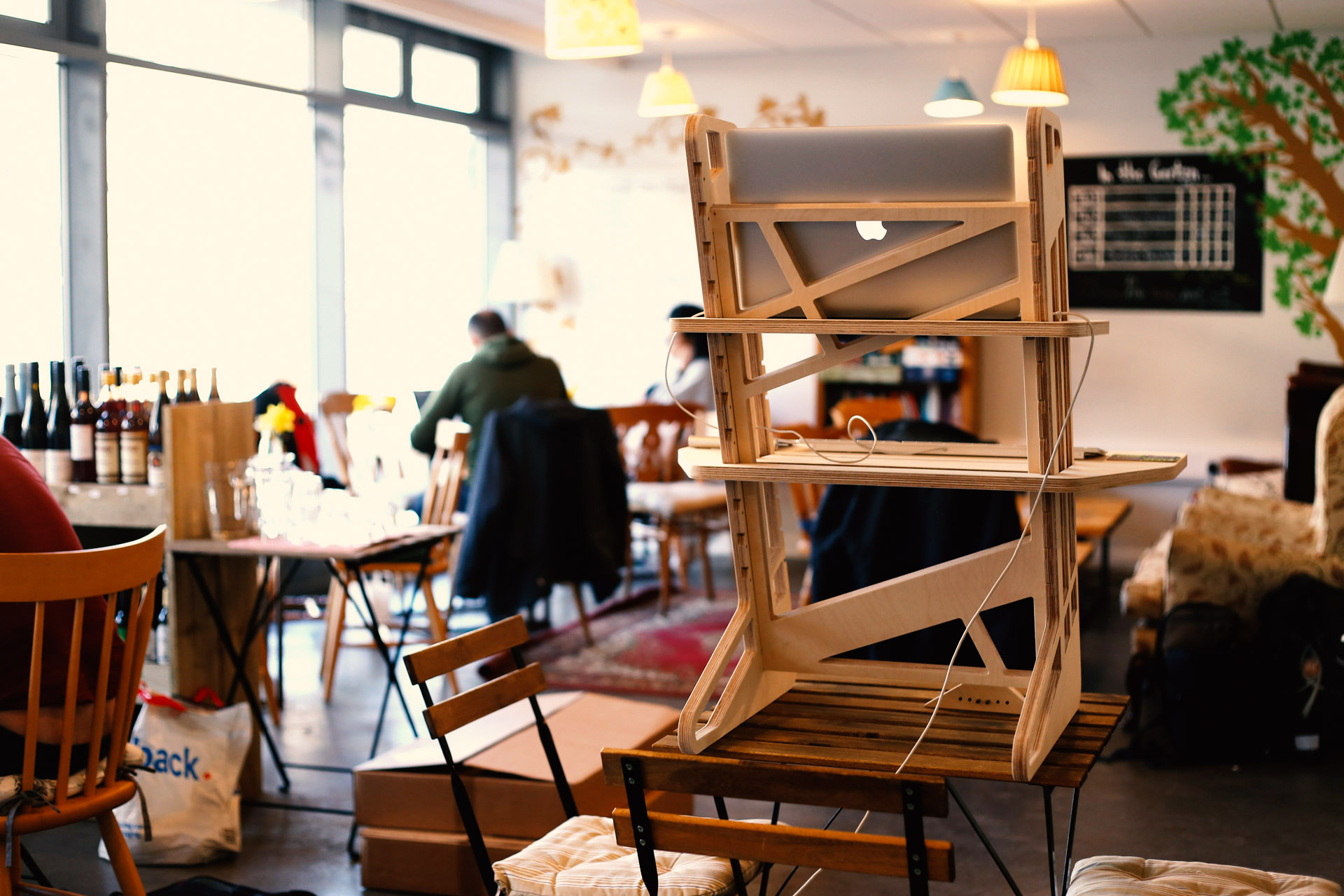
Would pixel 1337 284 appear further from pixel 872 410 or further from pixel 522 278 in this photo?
pixel 522 278

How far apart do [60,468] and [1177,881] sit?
296cm

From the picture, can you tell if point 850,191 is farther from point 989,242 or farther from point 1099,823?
point 1099,823

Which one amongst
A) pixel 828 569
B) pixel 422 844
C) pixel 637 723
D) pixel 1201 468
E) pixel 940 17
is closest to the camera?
pixel 422 844

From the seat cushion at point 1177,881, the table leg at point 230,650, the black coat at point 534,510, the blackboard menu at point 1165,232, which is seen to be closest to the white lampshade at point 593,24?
the black coat at point 534,510

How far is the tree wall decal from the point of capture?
6652 mm

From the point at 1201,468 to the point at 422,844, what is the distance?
5493mm

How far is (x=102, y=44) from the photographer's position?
210 inches

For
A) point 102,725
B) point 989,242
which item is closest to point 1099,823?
point 989,242

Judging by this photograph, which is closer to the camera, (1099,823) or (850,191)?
(850,191)

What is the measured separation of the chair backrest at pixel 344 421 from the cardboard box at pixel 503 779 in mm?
2007

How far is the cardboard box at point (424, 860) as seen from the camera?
9.59ft

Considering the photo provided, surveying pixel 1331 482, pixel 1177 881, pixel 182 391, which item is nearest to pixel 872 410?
pixel 1331 482

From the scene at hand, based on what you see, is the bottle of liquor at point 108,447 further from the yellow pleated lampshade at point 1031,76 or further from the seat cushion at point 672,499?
the yellow pleated lampshade at point 1031,76

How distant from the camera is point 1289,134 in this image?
6.73m
